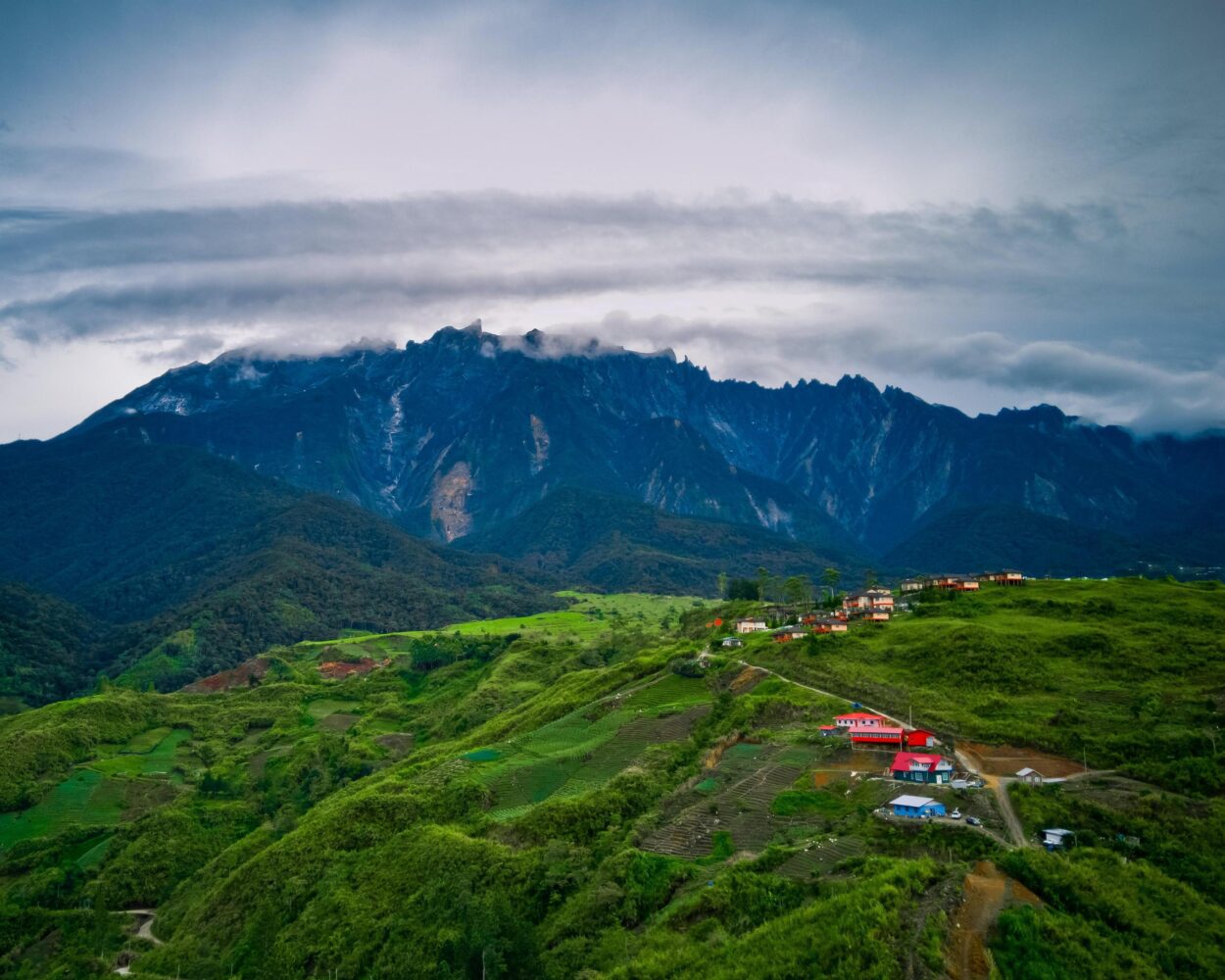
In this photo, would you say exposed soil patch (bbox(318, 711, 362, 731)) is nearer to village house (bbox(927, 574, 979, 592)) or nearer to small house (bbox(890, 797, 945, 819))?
village house (bbox(927, 574, 979, 592))

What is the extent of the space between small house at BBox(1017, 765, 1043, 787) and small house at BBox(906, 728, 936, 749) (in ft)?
18.8

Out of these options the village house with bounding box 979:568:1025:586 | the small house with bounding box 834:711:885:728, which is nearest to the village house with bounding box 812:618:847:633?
the village house with bounding box 979:568:1025:586

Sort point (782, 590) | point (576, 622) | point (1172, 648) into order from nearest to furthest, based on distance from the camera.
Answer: point (1172, 648)
point (782, 590)
point (576, 622)

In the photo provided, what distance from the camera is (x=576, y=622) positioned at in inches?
6939

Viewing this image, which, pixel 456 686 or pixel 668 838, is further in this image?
pixel 456 686

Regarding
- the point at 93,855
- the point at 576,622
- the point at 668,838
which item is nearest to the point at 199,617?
the point at 576,622

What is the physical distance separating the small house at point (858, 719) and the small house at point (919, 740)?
197cm

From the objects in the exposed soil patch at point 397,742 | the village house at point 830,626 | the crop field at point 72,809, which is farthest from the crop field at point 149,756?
the village house at point 830,626

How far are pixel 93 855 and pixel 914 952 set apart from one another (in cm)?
7649

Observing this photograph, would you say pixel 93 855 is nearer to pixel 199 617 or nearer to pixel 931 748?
pixel 931 748

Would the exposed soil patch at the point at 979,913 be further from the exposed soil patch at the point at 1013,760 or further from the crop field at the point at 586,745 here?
the crop field at the point at 586,745

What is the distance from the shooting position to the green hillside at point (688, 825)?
34156mm

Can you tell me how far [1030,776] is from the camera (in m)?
45.2

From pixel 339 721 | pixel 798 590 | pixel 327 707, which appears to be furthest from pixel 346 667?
pixel 798 590
